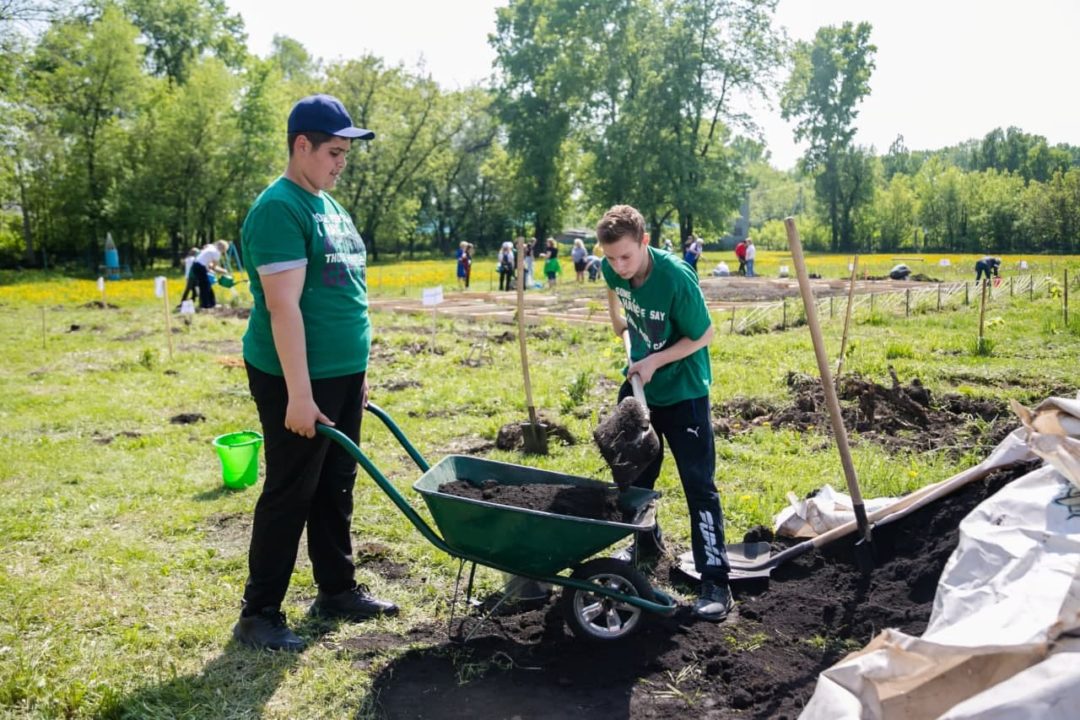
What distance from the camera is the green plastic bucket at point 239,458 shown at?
16.7 ft

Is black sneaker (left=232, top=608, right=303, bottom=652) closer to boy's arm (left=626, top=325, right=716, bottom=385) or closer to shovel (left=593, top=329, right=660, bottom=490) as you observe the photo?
shovel (left=593, top=329, right=660, bottom=490)

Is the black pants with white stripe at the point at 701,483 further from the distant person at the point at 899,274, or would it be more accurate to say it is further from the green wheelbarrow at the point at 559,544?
the distant person at the point at 899,274

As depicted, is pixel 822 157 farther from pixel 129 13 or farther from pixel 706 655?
pixel 706 655

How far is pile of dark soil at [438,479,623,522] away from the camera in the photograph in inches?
117

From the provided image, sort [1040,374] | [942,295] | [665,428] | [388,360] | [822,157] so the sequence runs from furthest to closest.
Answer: [822,157]
[942,295]
[388,360]
[1040,374]
[665,428]

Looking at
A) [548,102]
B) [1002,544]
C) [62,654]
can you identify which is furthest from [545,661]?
[548,102]

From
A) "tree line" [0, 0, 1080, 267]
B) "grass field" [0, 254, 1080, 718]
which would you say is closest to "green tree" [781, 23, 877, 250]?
"tree line" [0, 0, 1080, 267]

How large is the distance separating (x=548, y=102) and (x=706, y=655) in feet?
145

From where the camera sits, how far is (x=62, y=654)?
10.1ft

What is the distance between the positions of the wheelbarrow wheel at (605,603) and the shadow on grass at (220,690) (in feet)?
3.63

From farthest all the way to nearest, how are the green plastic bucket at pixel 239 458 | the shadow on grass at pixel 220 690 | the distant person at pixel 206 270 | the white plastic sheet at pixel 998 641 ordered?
the distant person at pixel 206 270
the green plastic bucket at pixel 239 458
the shadow on grass at pixel 220 690
the white plastic sheet at pixel 998 641

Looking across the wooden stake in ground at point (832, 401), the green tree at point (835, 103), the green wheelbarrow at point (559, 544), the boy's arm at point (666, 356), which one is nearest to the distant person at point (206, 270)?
the green wheelbarrow at point (559, 544)

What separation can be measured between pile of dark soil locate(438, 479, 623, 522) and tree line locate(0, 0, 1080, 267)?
31.0 meters

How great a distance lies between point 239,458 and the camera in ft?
16.8
